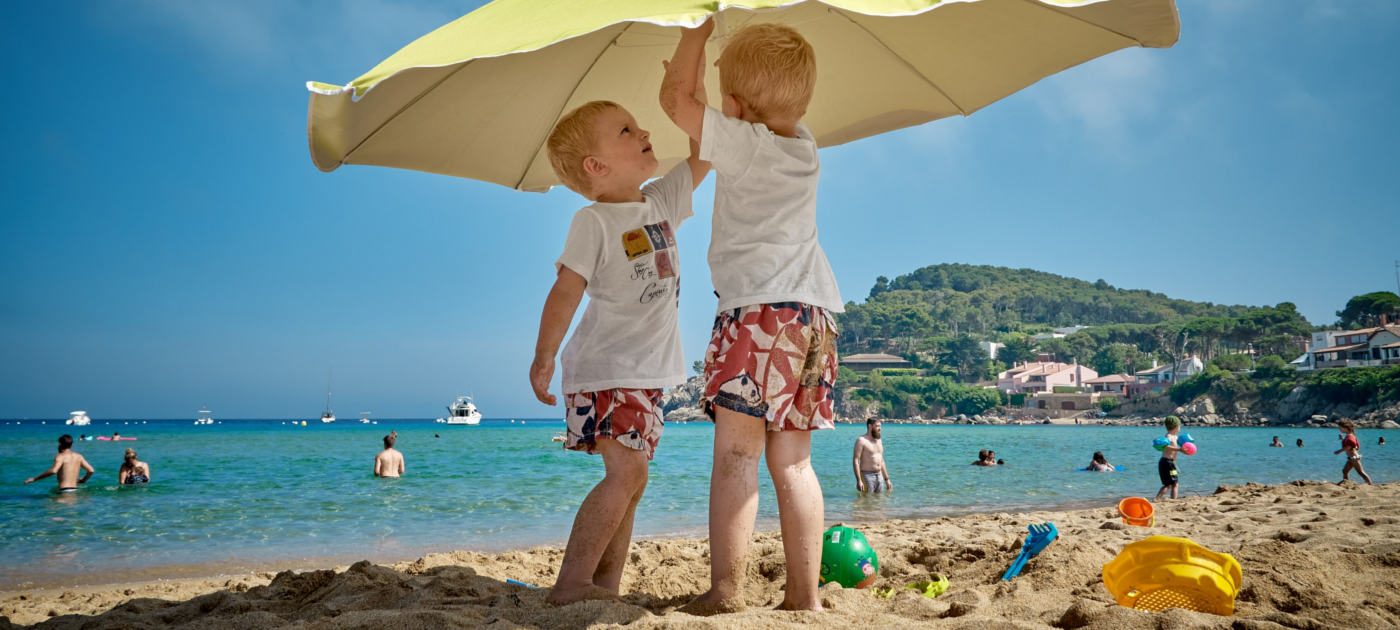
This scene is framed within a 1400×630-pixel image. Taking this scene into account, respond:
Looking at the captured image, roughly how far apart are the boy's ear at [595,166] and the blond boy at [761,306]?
0.48 metres

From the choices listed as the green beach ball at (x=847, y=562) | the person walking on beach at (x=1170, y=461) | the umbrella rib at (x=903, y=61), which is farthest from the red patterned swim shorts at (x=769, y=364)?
the person walking on beach at (x=1170, y=461)

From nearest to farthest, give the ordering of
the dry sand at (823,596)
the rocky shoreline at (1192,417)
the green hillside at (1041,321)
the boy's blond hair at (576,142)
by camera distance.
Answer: the dry sand at (823,596)
the boy's blond hair at (576,142)
the rocky shoreline at (1192,417)
the green hillside at (1041,321)

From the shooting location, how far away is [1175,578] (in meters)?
2.11

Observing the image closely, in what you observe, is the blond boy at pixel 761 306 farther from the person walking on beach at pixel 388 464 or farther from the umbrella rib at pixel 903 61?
the person walking on beach at pixel 388 464

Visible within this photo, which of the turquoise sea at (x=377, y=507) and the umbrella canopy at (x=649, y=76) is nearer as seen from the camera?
the umbrella canopy at (x=649, y=76)

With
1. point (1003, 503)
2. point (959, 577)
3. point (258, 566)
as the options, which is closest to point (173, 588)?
point (258, 566)

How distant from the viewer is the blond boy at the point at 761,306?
2035 millimetres

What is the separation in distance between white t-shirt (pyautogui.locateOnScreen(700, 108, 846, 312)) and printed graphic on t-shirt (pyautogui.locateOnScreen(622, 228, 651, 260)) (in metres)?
0.37

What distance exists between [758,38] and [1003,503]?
32.9 ft

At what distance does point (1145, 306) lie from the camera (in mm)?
149625

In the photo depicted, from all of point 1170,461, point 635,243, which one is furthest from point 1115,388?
point 635,243

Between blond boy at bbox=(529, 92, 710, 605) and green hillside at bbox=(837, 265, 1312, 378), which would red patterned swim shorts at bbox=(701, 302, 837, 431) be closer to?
blond boy at bbox=(529, 92, 710, 605)

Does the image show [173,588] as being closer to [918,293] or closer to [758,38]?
[758,38]

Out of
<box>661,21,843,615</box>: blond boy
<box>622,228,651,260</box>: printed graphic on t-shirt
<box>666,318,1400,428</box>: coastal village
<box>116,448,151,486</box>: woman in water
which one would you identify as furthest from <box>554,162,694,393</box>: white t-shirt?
<box>666,318,1400,428</box>: coastal village
